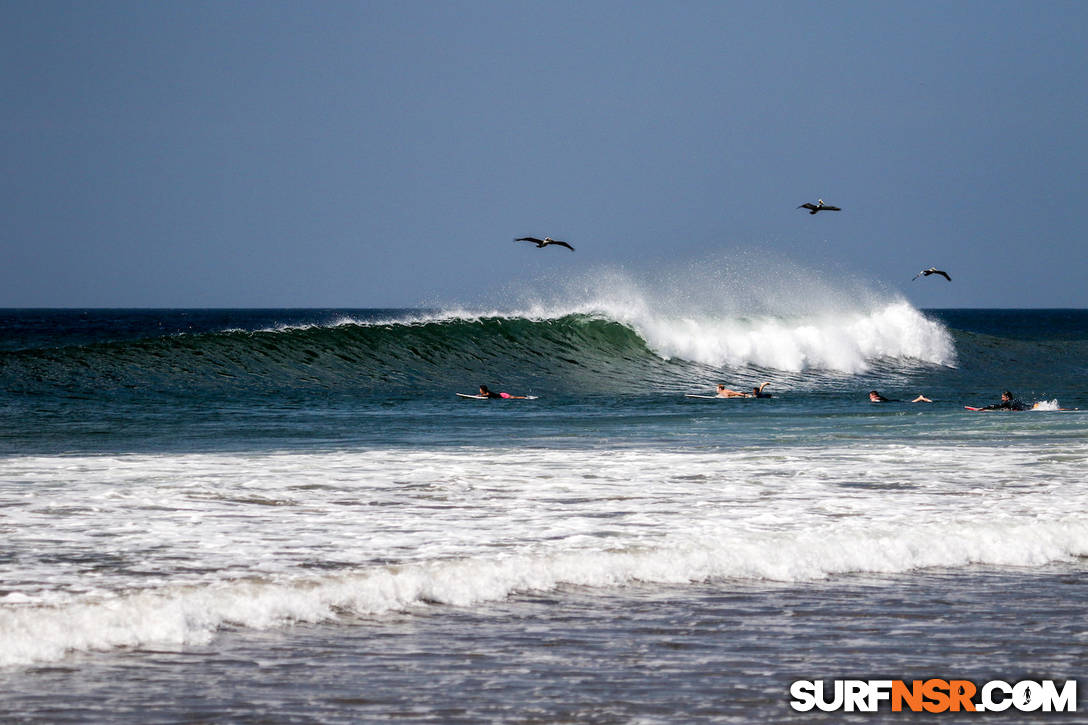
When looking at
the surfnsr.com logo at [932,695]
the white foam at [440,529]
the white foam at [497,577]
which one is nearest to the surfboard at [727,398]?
the white foam at [440,529]

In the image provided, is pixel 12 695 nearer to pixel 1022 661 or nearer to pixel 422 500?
pixel 1022 661

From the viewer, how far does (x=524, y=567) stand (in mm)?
7652

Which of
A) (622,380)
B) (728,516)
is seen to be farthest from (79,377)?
(728,516)

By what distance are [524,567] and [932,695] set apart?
2903 millimetres

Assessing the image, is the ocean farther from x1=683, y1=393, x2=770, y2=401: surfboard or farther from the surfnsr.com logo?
x1=683, y1=393, x2=770, y2=401: surfboard

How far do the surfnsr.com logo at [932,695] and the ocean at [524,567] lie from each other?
0.29 feet

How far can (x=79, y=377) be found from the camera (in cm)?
2808

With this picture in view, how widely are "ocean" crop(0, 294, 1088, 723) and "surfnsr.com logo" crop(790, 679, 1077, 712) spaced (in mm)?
87

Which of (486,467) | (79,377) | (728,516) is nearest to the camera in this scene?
(728,516)

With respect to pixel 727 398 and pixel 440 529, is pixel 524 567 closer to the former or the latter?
pixel 440 529

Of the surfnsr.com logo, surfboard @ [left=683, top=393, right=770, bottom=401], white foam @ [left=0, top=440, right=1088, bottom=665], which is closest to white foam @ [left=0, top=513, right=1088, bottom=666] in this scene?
white foam @ [left=0, top=440, right=1088, bottom=665]

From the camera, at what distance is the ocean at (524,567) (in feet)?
18.1

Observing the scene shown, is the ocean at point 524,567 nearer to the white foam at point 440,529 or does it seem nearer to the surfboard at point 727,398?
the white foam at point 440,529

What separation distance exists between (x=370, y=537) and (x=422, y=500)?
1869 mm
